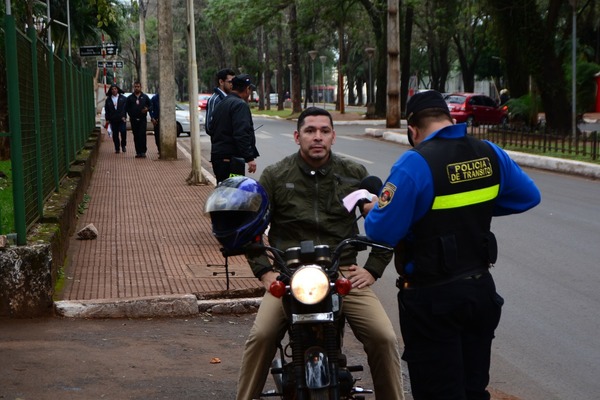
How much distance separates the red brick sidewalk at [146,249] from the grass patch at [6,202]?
0.71m

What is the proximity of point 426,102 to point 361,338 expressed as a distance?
3.95ft

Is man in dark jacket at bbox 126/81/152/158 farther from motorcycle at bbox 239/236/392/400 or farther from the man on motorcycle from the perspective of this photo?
motorcycle at bbox 239/236/392/400

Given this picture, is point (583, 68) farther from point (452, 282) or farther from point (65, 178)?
point (452, 282)

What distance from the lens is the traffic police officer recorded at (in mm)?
4164

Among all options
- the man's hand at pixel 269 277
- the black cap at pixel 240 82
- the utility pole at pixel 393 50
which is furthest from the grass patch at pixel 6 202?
the utility pole at pixel 393 50

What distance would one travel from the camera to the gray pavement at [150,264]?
8219mm

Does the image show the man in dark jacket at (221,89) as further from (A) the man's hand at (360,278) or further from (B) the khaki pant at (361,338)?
(A) the man's hand at (360,278)

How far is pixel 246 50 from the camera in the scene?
77.5 metres

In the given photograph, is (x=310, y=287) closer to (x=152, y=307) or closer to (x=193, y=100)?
(x=152, y=307)

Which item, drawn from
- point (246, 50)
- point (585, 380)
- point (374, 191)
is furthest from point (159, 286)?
point (246, 50)

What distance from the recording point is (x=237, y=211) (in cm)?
420

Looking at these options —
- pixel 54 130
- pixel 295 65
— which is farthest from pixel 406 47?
pixel 54 130

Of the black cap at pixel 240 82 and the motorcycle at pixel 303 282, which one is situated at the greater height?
the black cap at pixel 240 82

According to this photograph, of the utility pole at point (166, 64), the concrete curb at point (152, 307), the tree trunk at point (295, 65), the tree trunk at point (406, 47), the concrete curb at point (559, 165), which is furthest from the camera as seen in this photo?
the tree trunk at point (295, 65)
